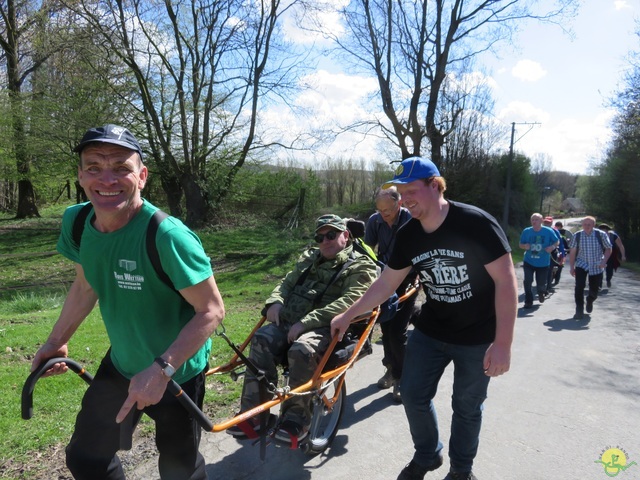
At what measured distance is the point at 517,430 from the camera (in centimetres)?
411

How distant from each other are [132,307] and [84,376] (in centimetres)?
75

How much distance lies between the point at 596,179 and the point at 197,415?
43731 millimetres

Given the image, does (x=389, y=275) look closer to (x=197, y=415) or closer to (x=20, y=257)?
(x=197, y=415)

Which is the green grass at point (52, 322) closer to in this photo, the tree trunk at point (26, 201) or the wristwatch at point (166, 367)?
the wristwatch at point (166, 367)

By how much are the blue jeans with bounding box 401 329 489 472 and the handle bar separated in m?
1.55

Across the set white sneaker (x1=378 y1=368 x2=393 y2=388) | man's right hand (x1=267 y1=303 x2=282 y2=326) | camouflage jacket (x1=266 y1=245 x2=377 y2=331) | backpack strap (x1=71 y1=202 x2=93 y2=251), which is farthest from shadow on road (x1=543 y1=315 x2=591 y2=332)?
backpack strap (x1=71 y1=202 x2=93 y2=251)

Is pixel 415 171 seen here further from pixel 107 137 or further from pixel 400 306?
pixel 400 306

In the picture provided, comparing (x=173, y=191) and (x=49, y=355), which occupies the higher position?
(x=173, y=191)

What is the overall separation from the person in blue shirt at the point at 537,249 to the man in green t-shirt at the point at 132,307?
344 inches

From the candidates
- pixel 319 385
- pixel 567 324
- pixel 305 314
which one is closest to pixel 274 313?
pixel 305 314

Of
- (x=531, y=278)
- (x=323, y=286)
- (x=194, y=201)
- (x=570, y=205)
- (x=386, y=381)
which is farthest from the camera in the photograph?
(x=570, y=205)

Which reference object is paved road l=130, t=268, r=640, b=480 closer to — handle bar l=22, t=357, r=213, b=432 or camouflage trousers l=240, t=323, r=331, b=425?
camouflage trousers l=240, t=323, r=331, b=425

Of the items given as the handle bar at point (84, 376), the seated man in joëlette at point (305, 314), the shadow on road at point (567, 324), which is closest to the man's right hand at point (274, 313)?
the seated man in joëlette at point (305, 314)

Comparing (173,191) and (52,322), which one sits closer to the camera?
(52,322)
